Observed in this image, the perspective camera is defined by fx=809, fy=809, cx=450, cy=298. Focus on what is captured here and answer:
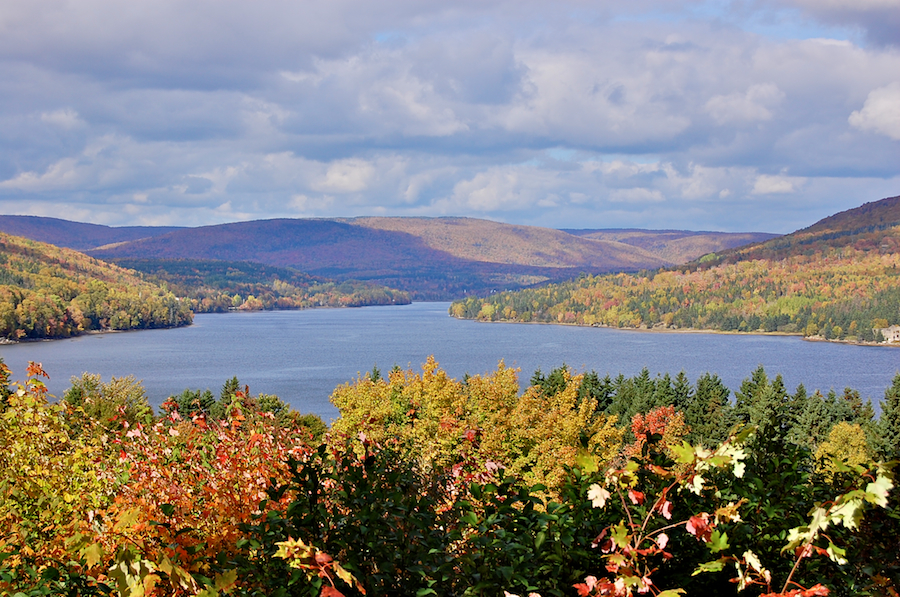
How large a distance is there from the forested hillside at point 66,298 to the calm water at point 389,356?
525cm

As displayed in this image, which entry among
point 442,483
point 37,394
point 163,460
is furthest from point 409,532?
point 37,394

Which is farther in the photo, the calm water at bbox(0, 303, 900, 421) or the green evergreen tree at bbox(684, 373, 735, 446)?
the calm water at bbox(0, 303, 900, 421)

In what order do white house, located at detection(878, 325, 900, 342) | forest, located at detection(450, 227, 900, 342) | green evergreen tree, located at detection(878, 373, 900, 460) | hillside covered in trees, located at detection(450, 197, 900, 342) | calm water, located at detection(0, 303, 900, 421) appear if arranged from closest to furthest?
1. green evergreen tree, located at detection(878, 373, 900, 460)
2. calm water, located at detection(0, 303, 900, 421)
3. white house, located at detection(878, 325, 900, 342)
4. forest, located at detection(450, 227, 900, 342)
5. hillside covered in trees, located at detection(450, 197, 900, 342)

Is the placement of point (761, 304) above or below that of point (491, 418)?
above

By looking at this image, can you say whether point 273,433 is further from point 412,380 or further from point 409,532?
point 412,380

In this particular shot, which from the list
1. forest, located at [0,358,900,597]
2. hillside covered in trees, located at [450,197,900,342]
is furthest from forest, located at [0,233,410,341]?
forest, located at [0,358,900,597]

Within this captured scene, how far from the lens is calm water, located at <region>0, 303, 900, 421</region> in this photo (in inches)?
2874

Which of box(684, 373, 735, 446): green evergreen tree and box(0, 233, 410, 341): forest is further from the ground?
box(0, 233, 410, 341): forest

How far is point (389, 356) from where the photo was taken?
95.3m

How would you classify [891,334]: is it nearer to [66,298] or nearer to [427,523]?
[66,298]

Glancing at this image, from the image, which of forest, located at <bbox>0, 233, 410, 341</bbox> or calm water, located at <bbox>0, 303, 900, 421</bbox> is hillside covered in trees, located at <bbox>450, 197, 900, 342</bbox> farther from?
forest, located at <bbox>0, 233, 410, 341</bbox>

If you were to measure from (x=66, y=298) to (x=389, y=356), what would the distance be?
8066 centimetres

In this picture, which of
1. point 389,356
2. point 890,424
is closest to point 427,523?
point 890,424

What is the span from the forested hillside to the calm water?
17.2 feet
